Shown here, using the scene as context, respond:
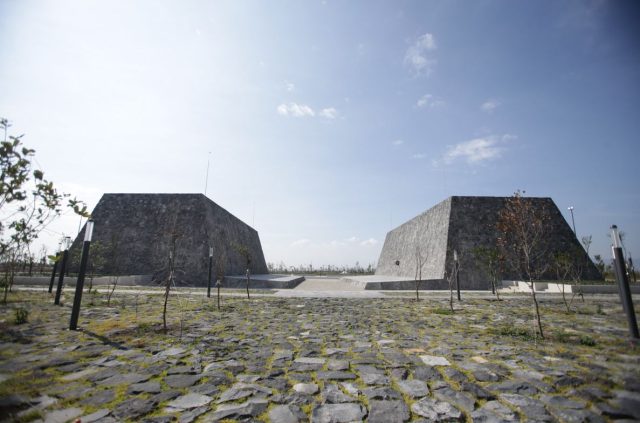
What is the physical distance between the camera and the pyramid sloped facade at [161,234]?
1944cm

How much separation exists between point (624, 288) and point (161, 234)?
23.6 m

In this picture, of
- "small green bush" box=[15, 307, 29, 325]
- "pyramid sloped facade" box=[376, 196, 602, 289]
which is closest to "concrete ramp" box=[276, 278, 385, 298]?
"pyramid sloped facade" box=[376, 196, 602, 289]

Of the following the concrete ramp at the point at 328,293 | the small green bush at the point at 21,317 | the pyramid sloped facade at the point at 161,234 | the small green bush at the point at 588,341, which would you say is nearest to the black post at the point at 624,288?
the small green bush at the point at 588,341

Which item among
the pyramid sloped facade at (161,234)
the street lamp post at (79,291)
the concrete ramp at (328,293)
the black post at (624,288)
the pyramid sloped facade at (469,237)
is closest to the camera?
the black post at (624,288)

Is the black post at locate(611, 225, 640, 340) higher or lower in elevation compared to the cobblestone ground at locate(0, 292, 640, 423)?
higher

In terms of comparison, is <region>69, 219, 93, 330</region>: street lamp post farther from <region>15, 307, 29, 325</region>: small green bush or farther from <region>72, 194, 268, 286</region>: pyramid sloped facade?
<region>72, 194, 268, 286</region>: pyramid sloped facade

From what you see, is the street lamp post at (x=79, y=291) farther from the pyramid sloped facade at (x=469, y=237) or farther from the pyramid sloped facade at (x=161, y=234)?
the pyramid sloped facade at (x=469, y=237)

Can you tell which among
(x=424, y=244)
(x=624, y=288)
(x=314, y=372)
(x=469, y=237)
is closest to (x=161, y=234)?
(x=424, y=244)

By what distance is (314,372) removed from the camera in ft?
10.5

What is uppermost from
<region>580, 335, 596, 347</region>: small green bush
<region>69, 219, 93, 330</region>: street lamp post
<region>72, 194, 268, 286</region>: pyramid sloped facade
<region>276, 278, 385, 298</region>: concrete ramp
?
<region>72, 194, 268, 286</region>: pyramid sloped facade

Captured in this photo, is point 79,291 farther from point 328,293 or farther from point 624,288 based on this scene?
point 328,293

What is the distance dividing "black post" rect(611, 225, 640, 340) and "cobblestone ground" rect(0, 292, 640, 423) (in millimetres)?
175

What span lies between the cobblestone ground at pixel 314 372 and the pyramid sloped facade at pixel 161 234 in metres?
13.9

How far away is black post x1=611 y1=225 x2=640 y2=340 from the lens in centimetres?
417
